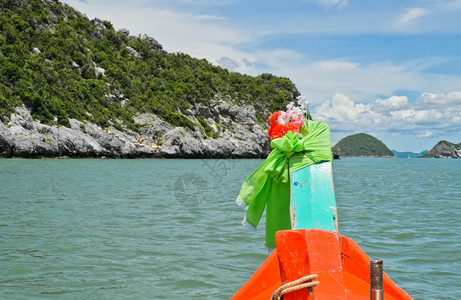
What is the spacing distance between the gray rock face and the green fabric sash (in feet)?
147

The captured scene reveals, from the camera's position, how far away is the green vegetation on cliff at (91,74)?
2197 inches

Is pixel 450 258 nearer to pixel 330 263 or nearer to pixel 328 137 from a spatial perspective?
pixel 328 137

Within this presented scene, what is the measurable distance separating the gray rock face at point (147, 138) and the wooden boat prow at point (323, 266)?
153ft

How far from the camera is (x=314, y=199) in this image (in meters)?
4.75

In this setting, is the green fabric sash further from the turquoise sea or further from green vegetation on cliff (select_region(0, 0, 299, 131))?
green vegetation on cliff (select_region(0, 0, 299, 131))

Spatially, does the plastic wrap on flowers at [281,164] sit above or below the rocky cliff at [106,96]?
below

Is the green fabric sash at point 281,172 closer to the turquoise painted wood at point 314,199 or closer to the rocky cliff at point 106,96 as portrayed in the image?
the turquoise painted wood at point 314,199

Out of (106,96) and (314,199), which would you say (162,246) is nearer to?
(314,199)

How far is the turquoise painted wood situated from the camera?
186 inches

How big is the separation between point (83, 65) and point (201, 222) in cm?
6655

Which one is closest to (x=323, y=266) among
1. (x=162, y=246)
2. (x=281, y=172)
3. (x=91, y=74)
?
(x=281, y=172)

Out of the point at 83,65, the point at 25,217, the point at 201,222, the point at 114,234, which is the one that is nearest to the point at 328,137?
the point at 114,234

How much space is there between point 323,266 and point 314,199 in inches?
46.6

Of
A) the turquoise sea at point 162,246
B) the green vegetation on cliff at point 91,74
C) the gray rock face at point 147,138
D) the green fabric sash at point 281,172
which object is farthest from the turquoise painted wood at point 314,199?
the green vegetation on cliff at point 91,74
